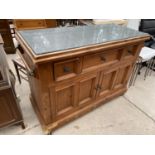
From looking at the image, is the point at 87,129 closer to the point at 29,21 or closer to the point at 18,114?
the point at 18,114

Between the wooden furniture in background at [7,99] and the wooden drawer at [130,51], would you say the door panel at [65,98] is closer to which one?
the wooden furniture in background at [7,99]

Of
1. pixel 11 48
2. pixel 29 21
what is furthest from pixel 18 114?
pixel 29 21

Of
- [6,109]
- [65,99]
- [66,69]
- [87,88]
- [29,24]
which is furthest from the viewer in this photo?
[29,24]

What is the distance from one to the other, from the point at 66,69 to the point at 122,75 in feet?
2.88

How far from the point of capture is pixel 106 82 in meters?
1.48

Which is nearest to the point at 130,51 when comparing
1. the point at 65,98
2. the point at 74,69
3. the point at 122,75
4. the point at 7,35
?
the point at 122,75

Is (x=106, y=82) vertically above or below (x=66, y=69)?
below

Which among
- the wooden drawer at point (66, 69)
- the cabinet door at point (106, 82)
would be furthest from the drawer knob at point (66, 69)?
the cabinet door at point (106, 82)

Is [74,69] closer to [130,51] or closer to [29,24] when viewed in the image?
[130,51]

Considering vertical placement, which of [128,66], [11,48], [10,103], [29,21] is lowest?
[11,48]

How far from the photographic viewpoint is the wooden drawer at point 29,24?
2.70 meters

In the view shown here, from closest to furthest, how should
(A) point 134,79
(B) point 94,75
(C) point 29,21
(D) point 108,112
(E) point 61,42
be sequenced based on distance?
(E) point 61,42 → (B) point 94,75 → (D) point 108,112 → (A) point 134,79 → (C) point 29,21

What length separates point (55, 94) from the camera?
1094mm
